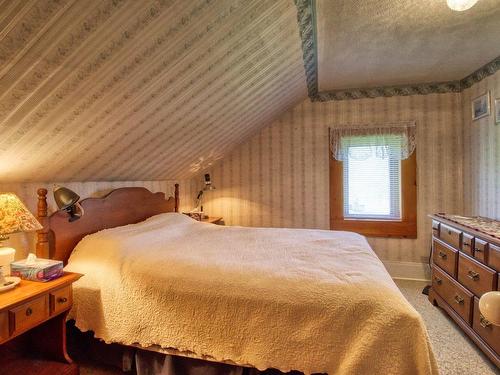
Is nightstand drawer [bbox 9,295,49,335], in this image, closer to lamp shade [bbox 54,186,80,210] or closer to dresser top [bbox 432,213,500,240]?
lamp shade [bbox 54,186,80,210]

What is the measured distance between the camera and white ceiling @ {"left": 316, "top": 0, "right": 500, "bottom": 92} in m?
2.00

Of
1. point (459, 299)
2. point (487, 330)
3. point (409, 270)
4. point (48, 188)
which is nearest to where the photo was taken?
point (487, 330)

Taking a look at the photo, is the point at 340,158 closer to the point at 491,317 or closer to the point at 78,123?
→ the point at 78,123

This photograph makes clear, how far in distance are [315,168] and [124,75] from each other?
9.30 ft

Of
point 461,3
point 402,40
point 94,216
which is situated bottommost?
point 94,216

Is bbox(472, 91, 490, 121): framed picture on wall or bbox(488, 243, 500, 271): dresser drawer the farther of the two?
bbox(472, 91, 490, 121): framed picture on wall

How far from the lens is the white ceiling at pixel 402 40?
1997 millimetres

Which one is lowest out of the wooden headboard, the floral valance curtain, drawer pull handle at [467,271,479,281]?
drawer pull handle at [467,271,479,281]

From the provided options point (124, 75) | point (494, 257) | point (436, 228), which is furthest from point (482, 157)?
point (124, 75)

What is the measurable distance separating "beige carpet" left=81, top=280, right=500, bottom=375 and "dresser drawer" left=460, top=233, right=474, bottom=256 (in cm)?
72

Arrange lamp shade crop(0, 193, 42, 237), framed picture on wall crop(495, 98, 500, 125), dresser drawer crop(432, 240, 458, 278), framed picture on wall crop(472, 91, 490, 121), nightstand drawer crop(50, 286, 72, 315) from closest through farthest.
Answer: lamp shade crop(0, 193, 42, 237)
nightstand drawer crop(50, 286, 72, 315)
dresser drawer crop(432, 240, 458, 278)
framed picture on wall crop(495, 98, 500, 125)
framed picture on wall crop(472, 91, 490, 121)

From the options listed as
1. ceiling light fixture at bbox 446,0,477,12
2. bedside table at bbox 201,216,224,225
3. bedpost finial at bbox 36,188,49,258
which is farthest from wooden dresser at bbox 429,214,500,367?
bedpost finial at bbox 36,188,49,258

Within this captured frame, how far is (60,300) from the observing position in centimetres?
160

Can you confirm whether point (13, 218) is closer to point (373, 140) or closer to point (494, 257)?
point (494, 257)
